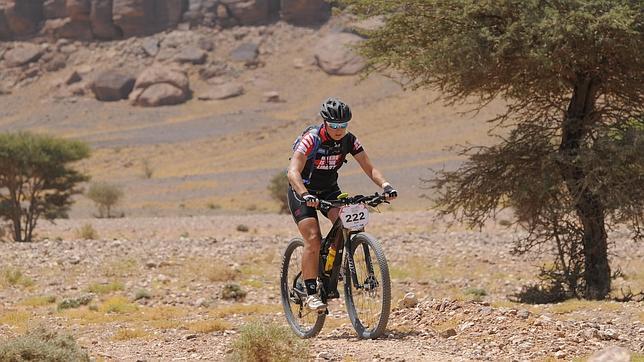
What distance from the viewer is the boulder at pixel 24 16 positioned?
11444cm

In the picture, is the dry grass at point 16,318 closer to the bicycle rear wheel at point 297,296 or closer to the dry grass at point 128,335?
the dry grass at point 128,335

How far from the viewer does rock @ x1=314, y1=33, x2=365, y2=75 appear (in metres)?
95.5

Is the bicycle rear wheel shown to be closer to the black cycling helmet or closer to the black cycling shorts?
the black cycling shorts

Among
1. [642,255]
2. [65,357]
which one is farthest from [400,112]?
[65,357]

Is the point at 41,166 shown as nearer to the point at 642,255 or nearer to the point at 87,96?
the point at 642,255

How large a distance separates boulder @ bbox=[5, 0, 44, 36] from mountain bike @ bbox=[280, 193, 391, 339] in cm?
11259

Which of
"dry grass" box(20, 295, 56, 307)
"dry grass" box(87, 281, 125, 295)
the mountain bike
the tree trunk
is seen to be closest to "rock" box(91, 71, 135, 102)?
"dry grass" box(87, 281, 125, 295)

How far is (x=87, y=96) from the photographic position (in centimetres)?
10200

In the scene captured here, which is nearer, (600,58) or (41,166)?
(600,58)

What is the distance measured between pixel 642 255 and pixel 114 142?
70.8m

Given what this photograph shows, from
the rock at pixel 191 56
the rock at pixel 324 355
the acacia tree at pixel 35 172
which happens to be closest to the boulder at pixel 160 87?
the rock at pixel 191 56

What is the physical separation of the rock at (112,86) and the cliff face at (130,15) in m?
13.3

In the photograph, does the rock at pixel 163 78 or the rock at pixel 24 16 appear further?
the rock at pixel 24 16

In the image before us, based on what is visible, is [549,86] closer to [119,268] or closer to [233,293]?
→ [233,293]
